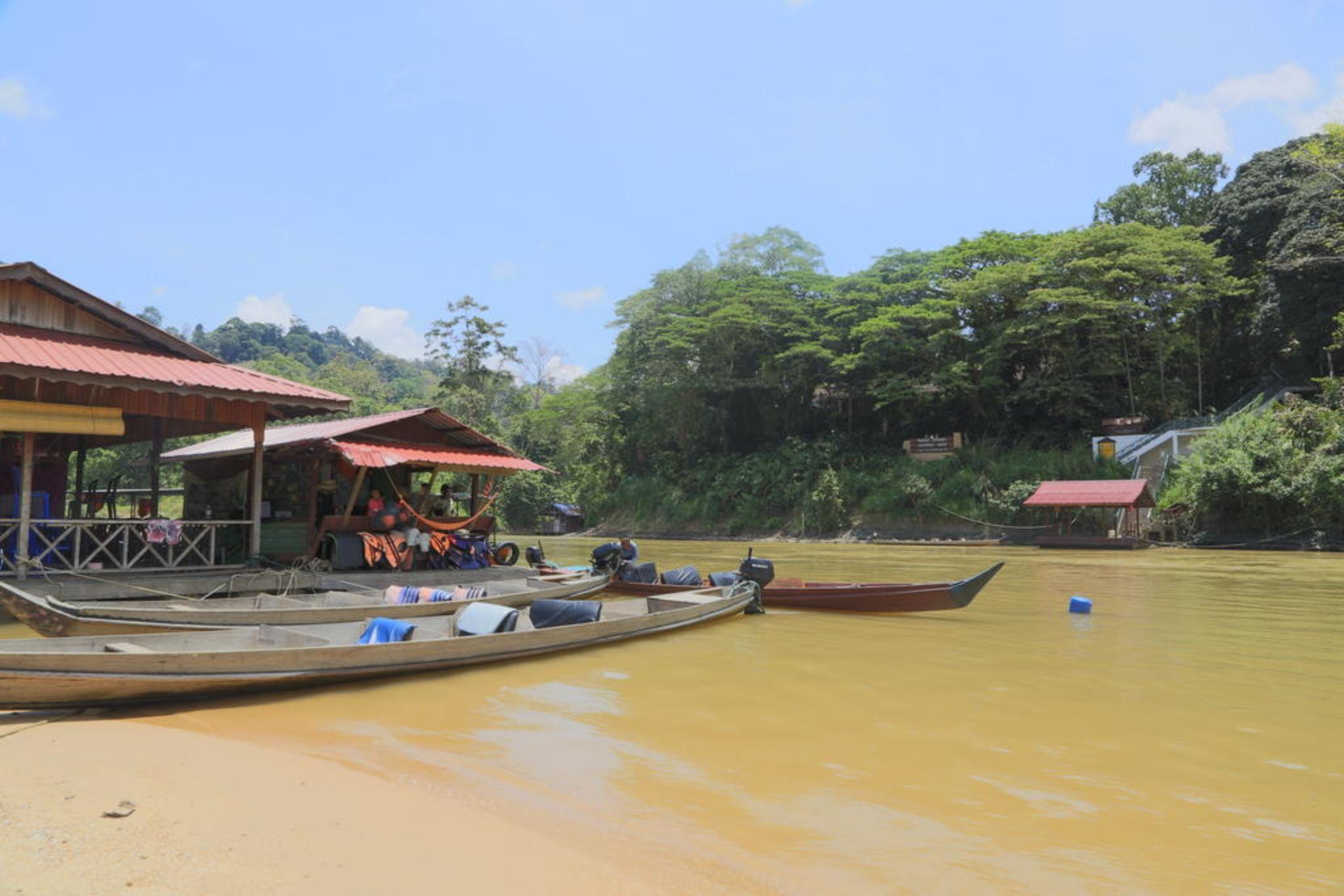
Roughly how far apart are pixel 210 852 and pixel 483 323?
43041 millimetres

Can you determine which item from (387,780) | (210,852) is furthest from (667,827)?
(210,852)

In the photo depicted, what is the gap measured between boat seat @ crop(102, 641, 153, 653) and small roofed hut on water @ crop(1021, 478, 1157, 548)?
90.7 feet

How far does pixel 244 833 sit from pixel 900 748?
13.7 feet

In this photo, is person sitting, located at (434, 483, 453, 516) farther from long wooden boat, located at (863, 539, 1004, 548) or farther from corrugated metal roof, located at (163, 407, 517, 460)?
long wooden boat, located at (863, 539, 1004, 548)

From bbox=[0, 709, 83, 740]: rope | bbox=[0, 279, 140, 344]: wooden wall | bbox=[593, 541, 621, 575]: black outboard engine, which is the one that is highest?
bbox=[0, 279, 140, 344]: wooden wall

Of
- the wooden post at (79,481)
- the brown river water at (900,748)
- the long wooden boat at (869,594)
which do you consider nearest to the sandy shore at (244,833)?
the brown river water at (900,748)

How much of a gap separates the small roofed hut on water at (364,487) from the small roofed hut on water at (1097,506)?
20.3m

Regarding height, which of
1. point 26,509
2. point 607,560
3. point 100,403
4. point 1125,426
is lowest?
point 607,560

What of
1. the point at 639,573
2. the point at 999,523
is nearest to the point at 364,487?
the point at 639,573

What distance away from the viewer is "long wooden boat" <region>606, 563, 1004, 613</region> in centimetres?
1183

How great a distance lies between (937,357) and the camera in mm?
36375

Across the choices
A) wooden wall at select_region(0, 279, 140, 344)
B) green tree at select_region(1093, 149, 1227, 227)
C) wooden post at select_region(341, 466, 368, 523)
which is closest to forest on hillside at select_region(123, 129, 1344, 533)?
green tree at select_region(1093, 149, 1227, 227)

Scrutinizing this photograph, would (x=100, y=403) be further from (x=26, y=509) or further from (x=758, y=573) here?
(x=758, y=573)

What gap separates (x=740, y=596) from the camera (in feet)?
40.8
